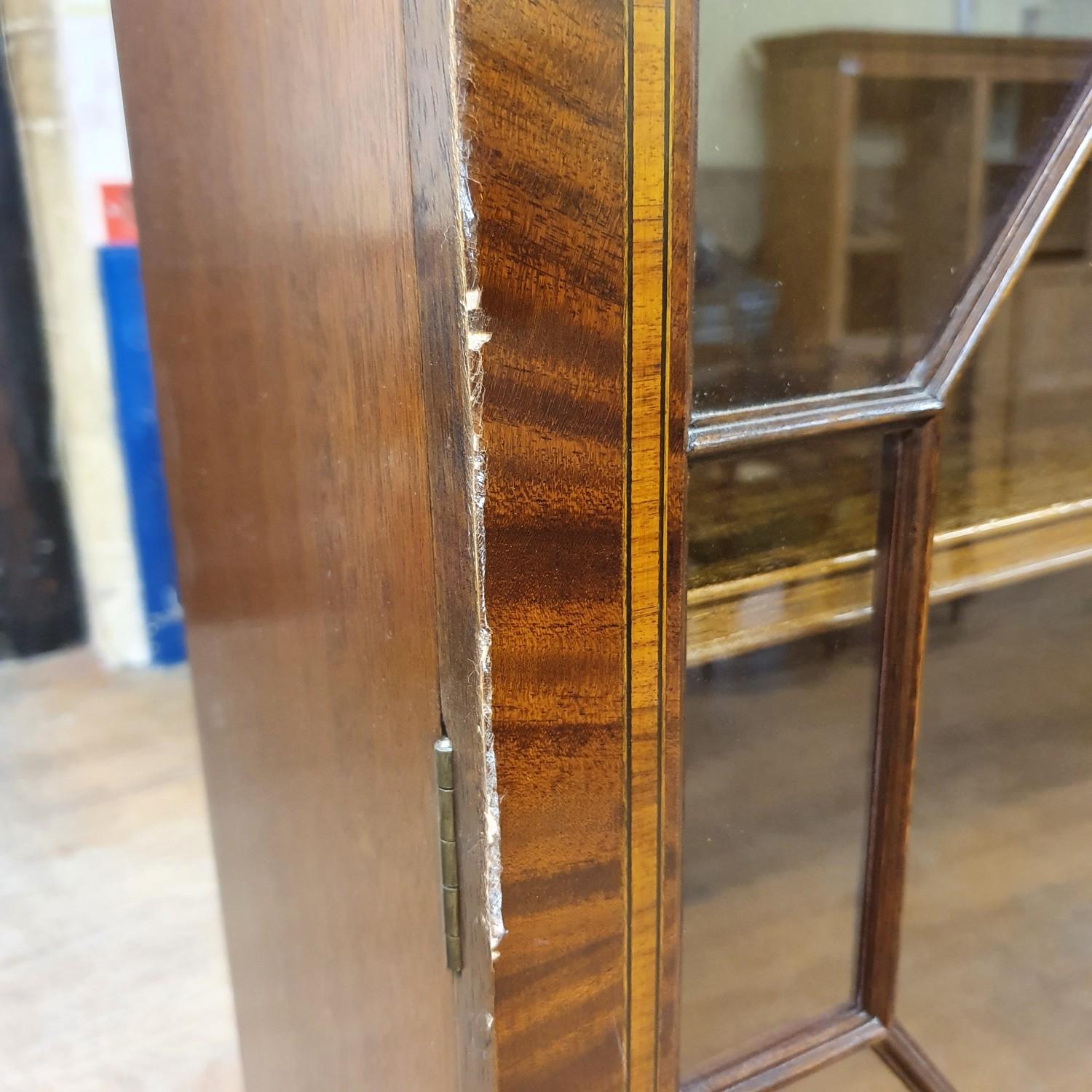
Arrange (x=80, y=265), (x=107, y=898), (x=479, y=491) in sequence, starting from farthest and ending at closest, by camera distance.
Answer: (x=80, y=265) → (x=107, y=898) → (x=479, y=491)

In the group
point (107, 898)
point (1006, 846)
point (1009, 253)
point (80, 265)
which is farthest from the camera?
point (80, 265)

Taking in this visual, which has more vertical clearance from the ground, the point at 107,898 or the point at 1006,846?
the point at 1006,846

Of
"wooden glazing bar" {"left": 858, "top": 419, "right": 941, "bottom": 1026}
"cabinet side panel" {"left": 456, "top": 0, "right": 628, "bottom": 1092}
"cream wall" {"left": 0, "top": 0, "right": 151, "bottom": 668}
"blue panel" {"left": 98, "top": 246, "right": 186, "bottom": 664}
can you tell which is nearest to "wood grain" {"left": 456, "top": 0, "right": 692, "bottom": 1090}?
"cabinet side panel" {"left": 456, "top": 0, "right": 628, "bottom": 1092}

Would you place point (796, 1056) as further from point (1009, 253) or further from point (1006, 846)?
point (1009, 253)

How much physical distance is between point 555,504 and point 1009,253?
0.24m

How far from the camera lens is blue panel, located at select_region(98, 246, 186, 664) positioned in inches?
81.2

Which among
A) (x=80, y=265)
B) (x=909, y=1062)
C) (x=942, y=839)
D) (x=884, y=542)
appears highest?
(x=80, y=265)

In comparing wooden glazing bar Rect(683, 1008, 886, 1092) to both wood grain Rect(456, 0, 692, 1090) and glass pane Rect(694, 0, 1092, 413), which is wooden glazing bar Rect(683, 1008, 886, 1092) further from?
glass pane Rect(694, 0, 1092, 413)

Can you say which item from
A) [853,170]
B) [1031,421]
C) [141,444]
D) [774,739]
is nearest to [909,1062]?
[774,739]

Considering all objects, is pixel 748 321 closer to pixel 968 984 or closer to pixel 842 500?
pixel 842 500

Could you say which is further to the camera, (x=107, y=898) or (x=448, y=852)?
(x=107, y=898)

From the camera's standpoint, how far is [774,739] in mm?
469

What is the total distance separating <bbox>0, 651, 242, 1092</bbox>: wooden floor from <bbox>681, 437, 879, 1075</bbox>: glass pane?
3.00 ft

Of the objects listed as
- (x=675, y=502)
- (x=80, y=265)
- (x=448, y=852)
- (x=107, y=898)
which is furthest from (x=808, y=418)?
(x=80, y=265)
